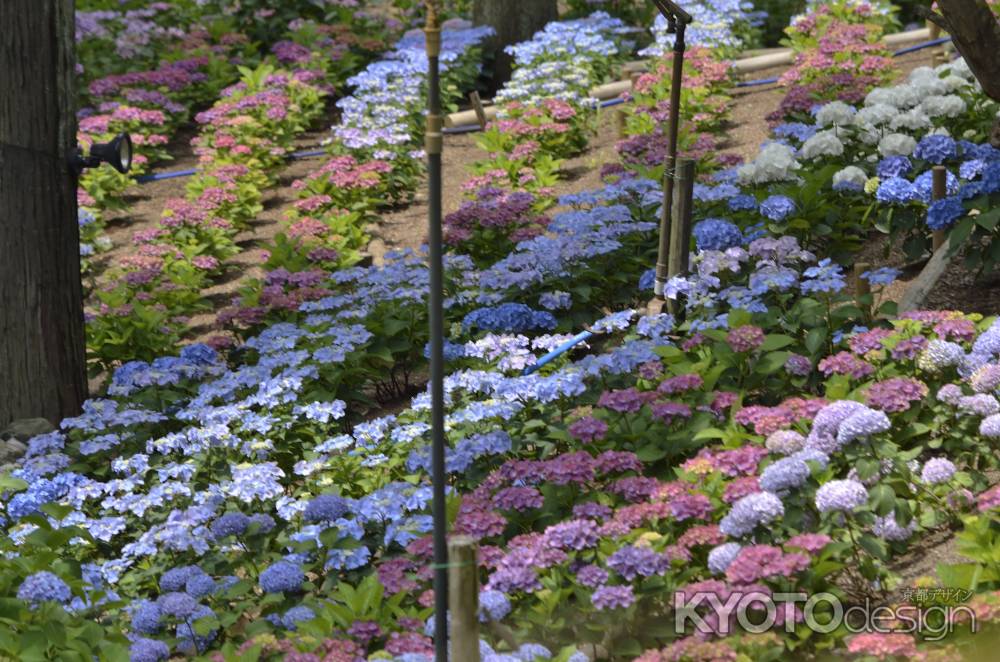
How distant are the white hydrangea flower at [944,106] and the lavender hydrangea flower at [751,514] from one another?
412 cm

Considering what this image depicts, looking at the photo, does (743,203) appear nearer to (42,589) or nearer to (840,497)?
(840,497)

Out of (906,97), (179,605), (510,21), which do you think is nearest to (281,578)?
(179,605)

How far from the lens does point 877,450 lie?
448 centimetres

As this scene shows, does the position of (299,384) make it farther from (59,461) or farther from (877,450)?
(877,450)

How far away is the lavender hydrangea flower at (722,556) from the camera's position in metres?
4.05

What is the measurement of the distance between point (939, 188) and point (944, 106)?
4.21 feet

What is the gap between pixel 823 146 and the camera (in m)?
7.41

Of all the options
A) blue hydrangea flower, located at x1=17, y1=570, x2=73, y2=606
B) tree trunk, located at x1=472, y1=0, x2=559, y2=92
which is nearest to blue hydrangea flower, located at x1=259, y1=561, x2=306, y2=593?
blue hydrangea flower, located at x1=17, y1=570, x2=73, y2=606

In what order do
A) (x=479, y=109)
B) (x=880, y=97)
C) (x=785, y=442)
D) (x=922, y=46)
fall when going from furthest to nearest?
1. (x=922, y=46)
2. (x=479, y=109)
3. (x=880, y=97)
4. (x=785, y=442)

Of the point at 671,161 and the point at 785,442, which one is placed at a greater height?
the point at 671,161

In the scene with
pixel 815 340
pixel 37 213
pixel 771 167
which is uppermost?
pixel 771 167

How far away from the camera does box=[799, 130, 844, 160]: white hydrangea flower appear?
7402mm

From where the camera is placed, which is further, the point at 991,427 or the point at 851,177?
the point at 851,177

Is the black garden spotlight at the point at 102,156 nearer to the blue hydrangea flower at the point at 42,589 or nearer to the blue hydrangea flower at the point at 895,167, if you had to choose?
the blue hydrangea flower at the point at 42,589
